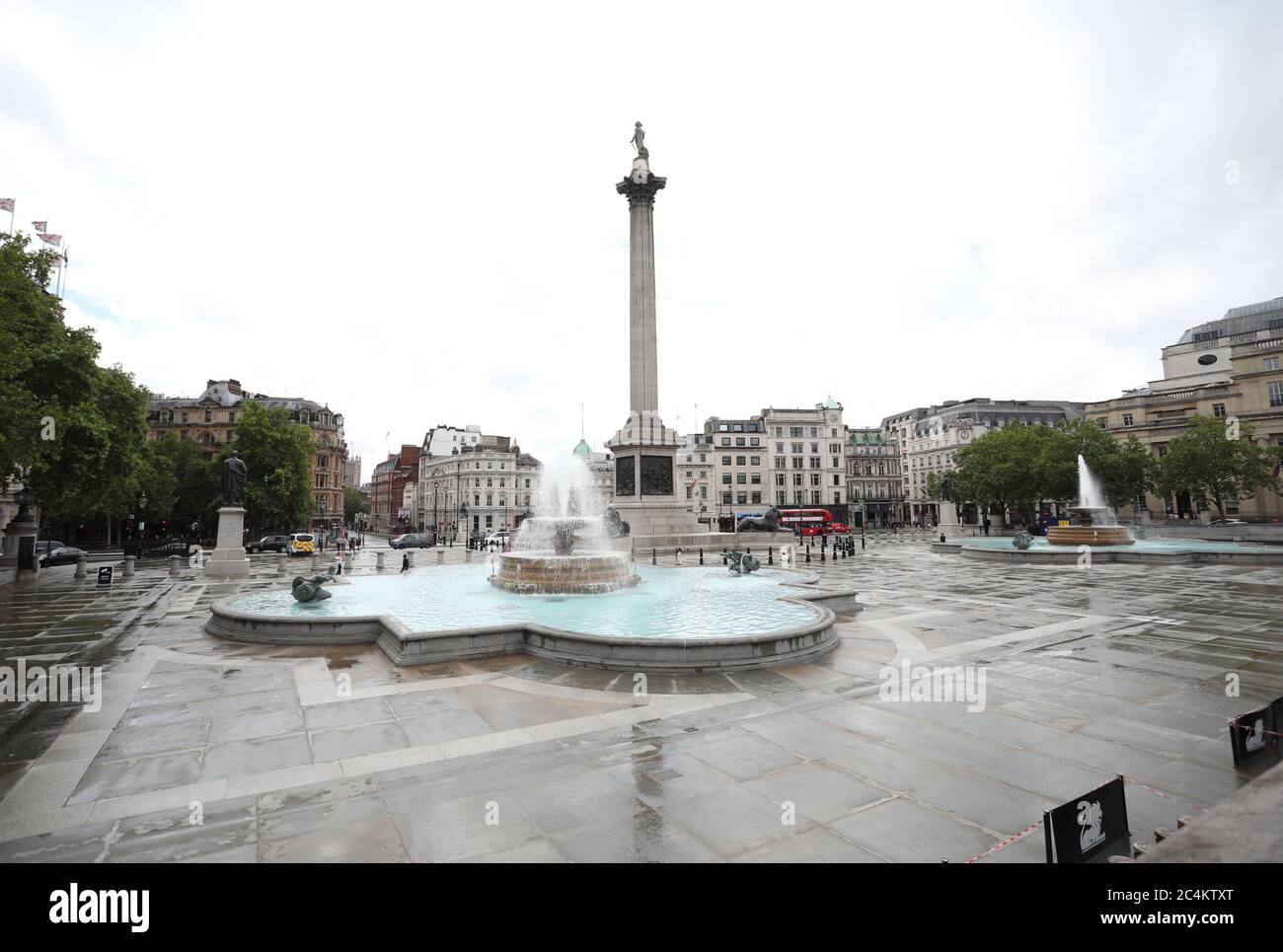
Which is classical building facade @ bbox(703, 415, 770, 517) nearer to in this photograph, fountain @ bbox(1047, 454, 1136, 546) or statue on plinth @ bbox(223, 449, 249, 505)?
fountain @ bbox(1047, 454, 1136, 546)

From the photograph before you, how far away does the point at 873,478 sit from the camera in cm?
10450

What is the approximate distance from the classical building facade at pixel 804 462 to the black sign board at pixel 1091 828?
298ft

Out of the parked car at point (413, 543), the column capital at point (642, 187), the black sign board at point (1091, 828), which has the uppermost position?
the column capital at point (642, 187)

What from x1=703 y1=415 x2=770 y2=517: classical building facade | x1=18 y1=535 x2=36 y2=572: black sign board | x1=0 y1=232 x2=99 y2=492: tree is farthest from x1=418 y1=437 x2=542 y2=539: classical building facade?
x1=0 y1=232 x2=99 y2=492: tree

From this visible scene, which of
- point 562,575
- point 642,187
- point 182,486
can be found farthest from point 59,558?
point 642,187

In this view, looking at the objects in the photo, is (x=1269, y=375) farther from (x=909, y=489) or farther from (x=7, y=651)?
(x=7, y=651)

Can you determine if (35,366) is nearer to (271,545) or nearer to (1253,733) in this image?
(271,545)

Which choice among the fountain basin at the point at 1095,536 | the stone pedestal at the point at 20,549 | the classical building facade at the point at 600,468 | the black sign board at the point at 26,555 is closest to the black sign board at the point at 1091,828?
the fountain basin at the point at 1095,536

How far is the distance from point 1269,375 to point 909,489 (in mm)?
55253

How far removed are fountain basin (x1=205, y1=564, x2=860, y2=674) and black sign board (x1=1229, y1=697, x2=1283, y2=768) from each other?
5595mm

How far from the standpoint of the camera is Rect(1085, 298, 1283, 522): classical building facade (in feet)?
175

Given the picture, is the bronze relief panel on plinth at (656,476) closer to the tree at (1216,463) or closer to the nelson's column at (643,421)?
the nelson's column at (643,421)

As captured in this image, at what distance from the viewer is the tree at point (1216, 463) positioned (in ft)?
155

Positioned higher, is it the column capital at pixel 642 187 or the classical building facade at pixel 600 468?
the column capital at pixel 642 187
